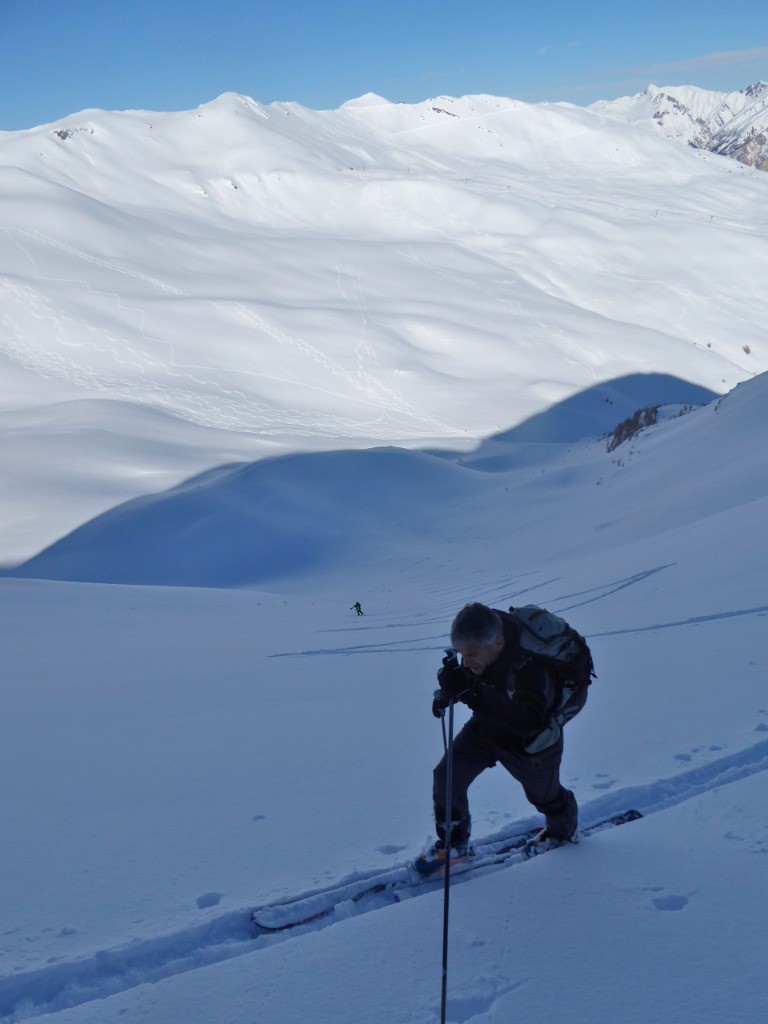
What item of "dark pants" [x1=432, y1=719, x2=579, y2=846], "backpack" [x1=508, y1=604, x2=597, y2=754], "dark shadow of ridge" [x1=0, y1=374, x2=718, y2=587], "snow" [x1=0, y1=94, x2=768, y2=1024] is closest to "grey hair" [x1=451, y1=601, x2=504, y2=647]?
"backpack" [x1=508, y1=604, x2=597, y2=754]

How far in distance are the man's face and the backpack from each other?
89 millimetres

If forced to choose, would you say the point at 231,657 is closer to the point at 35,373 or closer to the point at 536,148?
the point at 35,373

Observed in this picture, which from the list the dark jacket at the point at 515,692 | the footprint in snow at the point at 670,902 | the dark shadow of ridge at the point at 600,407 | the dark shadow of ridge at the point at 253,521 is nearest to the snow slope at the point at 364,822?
the footprint in snow at the point at 670,902

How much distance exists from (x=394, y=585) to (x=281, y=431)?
13964 mm

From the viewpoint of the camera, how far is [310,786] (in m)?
3.88

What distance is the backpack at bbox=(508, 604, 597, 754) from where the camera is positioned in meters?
2.71

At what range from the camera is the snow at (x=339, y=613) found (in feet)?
8.57

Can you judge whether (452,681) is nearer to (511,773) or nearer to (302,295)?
(511,773)

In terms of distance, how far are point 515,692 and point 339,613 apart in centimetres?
833

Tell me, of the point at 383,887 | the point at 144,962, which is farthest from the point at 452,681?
the point at 144,962

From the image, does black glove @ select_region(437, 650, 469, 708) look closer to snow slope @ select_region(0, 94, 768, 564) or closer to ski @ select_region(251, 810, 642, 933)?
ski @ select_region(251, 810, 642, 933)

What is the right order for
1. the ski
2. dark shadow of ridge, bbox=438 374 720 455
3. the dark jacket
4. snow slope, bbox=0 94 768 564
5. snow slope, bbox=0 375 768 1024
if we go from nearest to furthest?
snow slope, bbox=0 375 768 1024 → the dark jacket → the ski → snow slope, bbox=0 94 768 564 → dark shadow of ridge, bbox=438 374 720 455

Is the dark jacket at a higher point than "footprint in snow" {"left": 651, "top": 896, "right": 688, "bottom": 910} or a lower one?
higher

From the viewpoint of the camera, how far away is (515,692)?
8.89ft
